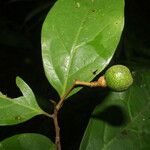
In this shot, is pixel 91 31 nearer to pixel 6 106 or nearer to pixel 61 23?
pixel 61 23

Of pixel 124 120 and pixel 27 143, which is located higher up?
pixel 27 143

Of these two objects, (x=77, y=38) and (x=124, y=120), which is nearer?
(x=77, y=38)

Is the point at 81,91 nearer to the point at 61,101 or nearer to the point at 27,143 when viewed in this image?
the point at 27,143

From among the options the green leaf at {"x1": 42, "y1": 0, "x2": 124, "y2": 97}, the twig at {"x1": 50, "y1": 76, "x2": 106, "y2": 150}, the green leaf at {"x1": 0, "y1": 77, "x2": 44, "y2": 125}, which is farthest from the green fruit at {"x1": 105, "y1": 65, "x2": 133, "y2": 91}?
the green leaf at {"x1": 0, "y1": 77, "x2": 44, "y2": 125}

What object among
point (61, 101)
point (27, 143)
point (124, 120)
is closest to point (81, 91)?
point (124, 120)

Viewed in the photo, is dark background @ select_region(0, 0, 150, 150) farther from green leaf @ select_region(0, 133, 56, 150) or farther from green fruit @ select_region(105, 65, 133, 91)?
green fruit @ select_region(105, 65, 133, 91)

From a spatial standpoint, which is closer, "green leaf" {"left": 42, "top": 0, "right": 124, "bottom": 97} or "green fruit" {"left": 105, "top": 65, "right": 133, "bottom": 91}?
"green fruit" {"left": 105, "top": 65, "right": 133, "bottom": 91}
